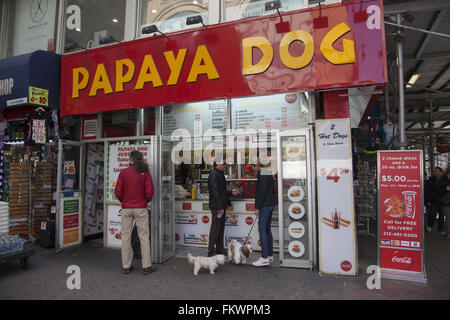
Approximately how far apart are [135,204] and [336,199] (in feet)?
10.7

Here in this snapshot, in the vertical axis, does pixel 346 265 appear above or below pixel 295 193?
below

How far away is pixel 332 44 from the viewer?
188 inches

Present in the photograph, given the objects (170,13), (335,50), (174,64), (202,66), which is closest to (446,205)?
(335,50)

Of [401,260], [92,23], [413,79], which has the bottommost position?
[401,260]

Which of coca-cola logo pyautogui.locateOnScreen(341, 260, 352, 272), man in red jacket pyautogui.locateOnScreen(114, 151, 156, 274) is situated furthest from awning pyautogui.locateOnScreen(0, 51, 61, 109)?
coca-cola logo pyautogui.locateOnScreen(341, 260, 352, 272)

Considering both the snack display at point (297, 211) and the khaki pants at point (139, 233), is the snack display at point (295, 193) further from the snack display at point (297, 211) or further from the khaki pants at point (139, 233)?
the khaki pants at point (139, 233)

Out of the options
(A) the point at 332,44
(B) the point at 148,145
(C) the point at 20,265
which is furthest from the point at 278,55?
(C) the point at 20,265

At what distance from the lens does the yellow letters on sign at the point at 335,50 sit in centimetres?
466

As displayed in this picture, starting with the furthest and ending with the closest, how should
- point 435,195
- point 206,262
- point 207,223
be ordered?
point 435,195, point 207,223, point 206,262

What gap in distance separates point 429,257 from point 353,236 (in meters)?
Answer: 2.39

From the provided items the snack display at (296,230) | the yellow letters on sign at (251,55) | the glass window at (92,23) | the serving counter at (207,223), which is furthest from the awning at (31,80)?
the snack display at (296,230)

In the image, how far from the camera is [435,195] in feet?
26.7

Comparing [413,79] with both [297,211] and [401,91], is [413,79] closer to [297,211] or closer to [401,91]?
[401,91]
